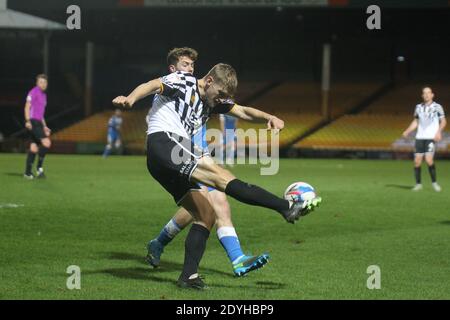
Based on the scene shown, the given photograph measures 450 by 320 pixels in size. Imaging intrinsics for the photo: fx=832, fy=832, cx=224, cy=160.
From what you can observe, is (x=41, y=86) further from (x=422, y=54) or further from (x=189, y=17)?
(x=422, y=54)

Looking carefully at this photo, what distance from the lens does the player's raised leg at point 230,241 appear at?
7242 mm

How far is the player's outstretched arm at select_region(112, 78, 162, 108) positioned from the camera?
22.1 feet

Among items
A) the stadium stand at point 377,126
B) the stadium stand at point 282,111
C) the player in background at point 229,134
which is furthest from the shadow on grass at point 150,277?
the stadium stand at point 282,111

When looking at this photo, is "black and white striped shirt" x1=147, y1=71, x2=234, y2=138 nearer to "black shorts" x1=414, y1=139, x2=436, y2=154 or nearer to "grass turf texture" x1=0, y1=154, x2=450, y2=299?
"grass turf texture" x1=0, y1=154, x2=450, y2=299

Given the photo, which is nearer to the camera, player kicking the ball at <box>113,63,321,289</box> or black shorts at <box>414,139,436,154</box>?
player kicking the ball at <box>113,63,321,289</box>

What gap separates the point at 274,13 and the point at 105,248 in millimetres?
32124

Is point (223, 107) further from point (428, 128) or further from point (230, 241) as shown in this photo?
point (428, 128)

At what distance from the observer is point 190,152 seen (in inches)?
291

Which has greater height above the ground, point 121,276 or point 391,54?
point 391,54

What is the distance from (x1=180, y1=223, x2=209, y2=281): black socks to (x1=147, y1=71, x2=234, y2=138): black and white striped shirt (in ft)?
2.85

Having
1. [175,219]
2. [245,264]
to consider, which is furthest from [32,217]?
[245,264]

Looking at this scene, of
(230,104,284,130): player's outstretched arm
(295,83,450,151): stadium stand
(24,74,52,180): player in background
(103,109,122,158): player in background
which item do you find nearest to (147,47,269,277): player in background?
(230,104,284,130): player's outstretched arm

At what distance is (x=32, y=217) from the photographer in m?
12.4

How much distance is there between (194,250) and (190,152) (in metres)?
0.87
